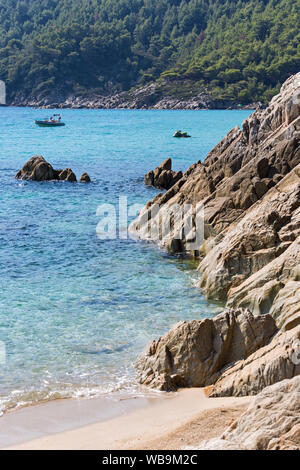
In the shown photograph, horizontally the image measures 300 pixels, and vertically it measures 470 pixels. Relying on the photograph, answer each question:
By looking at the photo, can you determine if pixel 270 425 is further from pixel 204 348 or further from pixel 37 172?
pixel 37 172

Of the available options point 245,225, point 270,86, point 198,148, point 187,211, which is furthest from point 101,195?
point 270,86

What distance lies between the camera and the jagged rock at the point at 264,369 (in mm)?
12023

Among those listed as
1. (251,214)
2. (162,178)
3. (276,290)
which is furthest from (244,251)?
(162,178)

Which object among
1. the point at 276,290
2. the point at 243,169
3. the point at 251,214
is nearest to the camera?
the point at 276,290

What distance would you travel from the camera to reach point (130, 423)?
12.4 metres

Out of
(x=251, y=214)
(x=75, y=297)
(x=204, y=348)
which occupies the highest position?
(x=251, y=214)

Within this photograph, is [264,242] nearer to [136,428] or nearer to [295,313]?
[295,313]

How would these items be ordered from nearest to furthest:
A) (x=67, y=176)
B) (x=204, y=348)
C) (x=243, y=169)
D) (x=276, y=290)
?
(x=204, y=348) < (x=276, y=290) < (x=243, y=169) < (x=67, y=176)

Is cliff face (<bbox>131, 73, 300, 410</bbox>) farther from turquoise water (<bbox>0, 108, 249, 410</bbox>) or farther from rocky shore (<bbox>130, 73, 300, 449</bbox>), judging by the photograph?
turquoise water (<bbox>0, 108, 249, 410</bbox>)

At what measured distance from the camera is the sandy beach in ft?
36.7

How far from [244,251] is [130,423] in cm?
932

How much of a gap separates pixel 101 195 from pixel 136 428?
29.5 meters

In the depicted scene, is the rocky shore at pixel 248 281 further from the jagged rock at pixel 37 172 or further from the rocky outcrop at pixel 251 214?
the jagged rock at pixel 37 172
